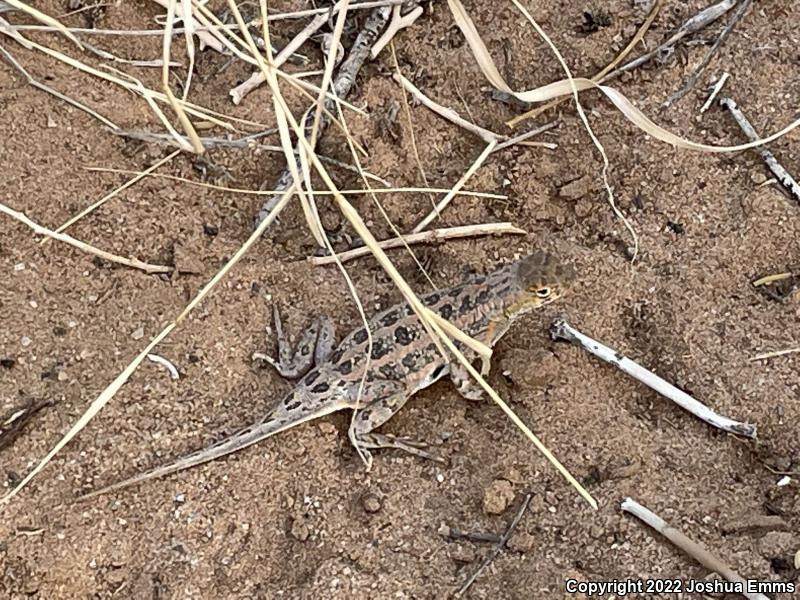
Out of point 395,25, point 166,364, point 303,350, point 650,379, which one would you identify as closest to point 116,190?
point 166,364

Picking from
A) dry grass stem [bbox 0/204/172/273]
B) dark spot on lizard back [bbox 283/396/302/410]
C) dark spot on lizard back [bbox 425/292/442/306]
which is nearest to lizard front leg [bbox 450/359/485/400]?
dark spot on lizard back [bbox 425/292/442/306]

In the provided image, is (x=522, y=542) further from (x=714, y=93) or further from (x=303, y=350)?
(x=714, y=93)

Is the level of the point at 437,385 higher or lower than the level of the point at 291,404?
lower

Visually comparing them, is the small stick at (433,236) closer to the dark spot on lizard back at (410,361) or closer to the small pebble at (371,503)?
the dark spot on lizard back at (410,361)

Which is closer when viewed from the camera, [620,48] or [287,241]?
[287,241]

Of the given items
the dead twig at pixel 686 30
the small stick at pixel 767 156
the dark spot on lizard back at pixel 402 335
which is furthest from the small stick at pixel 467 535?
the dead twig at pixel 686 30

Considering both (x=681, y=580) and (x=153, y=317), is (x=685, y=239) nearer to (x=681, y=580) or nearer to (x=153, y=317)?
(x=681, y=580)

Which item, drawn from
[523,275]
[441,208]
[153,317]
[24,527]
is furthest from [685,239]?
[24,527]
